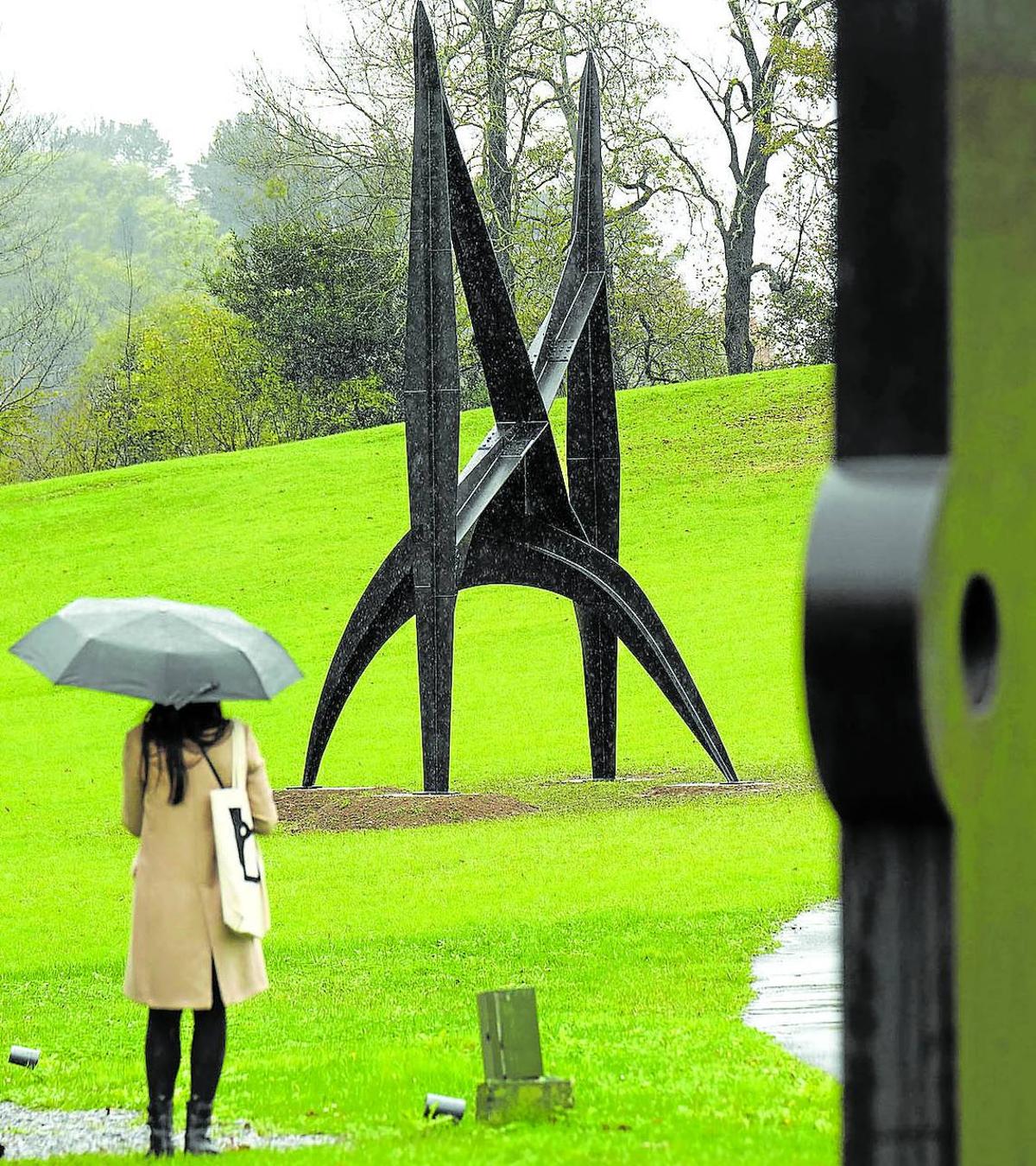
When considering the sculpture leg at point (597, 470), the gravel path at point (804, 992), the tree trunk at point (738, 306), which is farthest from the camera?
the tree trunk at point (738, 306)

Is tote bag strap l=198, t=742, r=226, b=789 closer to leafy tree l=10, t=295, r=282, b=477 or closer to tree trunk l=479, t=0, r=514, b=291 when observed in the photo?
tree trunk l=479, t=0, r=514, b=291

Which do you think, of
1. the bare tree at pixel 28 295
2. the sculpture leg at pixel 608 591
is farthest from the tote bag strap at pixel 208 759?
the bare tree at pixel 28 295

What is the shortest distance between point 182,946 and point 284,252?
3521cm

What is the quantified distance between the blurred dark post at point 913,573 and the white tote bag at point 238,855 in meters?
3.78

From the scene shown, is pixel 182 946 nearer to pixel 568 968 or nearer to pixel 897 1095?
pixel 897 1095

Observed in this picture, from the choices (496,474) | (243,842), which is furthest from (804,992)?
(496,474)

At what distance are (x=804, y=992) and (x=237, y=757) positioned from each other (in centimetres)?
419

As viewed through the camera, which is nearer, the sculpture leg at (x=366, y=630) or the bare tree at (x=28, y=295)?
the sculpture leg at (x=366, y=630)

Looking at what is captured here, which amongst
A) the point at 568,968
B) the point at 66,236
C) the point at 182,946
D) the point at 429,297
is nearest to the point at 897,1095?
the point at 182,946

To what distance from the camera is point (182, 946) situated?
5531 mm

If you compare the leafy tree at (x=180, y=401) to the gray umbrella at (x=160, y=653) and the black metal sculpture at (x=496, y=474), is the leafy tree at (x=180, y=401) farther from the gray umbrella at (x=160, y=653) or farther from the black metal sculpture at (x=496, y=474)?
the gray umbrella at (x=160, y=653)

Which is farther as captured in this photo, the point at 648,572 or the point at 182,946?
the point at 648,572

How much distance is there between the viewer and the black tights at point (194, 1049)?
5621 mm

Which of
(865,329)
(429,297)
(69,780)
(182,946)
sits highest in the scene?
(429,297)
